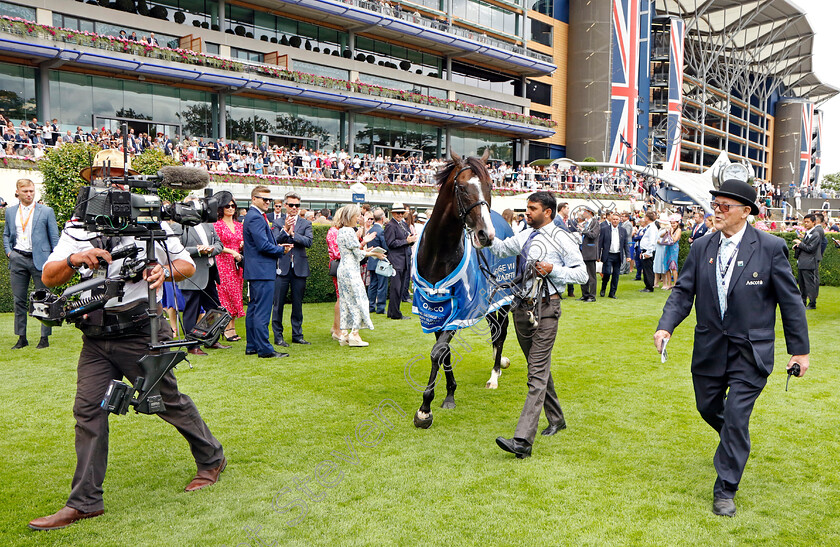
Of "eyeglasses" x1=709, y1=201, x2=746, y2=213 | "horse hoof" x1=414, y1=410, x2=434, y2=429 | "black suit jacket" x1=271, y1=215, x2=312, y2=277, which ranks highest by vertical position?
"eyeglasses" x1=709, y1=201, x2=746, y2=213

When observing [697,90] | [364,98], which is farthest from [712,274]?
[697,90]

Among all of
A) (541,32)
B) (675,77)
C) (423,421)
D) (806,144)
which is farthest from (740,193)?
(806,144)

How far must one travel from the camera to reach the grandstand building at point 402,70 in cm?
2569

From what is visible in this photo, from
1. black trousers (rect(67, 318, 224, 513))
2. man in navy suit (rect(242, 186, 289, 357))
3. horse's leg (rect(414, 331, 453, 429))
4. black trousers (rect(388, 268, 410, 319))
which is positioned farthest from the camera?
black trousers (rect(388, 268, 410, 319))

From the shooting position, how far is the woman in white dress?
8.24m

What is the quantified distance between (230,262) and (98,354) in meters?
4.91

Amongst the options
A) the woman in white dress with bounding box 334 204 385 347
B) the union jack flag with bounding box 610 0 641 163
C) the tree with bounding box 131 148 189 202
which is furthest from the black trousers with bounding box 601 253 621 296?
the union jack flag with bounding box 610 0 641 163

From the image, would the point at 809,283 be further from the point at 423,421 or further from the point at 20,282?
the point at 20,282

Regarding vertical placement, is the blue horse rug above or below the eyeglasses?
below

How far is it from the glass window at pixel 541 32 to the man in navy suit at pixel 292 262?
1678 inches

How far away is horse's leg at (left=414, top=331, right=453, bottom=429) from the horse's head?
3.14 feet

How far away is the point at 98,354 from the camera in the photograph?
3.67 meters

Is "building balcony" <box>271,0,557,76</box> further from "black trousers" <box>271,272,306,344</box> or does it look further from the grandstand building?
"black trousers" <box>271,272,306,344</box>

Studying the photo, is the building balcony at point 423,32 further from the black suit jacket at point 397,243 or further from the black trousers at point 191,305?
the black trousers at point 191,305
